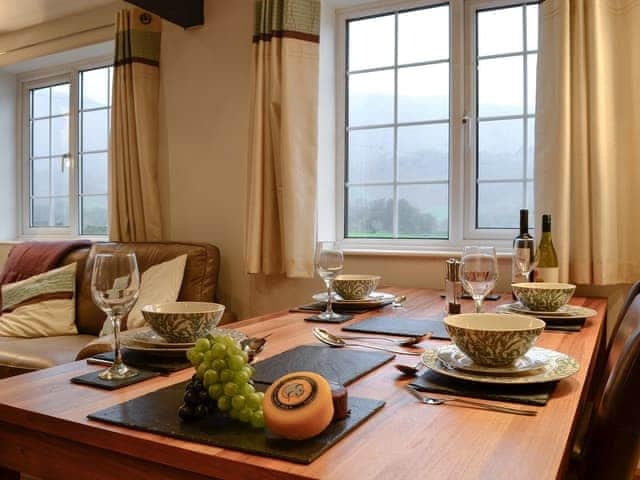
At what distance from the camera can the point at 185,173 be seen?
10.9 feet

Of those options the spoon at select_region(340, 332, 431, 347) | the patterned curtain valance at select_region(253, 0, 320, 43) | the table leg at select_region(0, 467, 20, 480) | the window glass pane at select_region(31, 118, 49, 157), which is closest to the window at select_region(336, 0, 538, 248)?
the patterned curtain valance at select_region(253, 0, 320, 43)

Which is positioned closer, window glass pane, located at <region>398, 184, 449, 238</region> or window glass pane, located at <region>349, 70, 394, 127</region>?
window glass pane, located at <region>398, 184, 449, 238</region>

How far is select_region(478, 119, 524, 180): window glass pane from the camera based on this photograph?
2.72 meters

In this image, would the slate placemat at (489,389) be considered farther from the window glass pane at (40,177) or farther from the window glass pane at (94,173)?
the window glass pane at (40,177)

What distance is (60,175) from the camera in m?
4.39

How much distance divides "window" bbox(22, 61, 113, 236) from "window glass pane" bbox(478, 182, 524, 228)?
2.65 meters

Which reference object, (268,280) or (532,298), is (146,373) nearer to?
(532,298)

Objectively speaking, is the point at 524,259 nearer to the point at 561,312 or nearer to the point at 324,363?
the point at 561,312

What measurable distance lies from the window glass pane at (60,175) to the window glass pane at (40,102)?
0.41 meters

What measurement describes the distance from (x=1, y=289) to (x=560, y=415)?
3.19 m

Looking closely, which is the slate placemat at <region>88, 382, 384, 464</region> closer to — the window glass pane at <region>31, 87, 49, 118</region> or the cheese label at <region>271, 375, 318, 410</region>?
the cheese label at <region>271, 375, 318, 410</region>

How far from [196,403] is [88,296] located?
2552 millimetres

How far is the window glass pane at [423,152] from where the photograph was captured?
2.90 metres

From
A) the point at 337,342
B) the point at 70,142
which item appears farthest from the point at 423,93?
the point at 70,142
